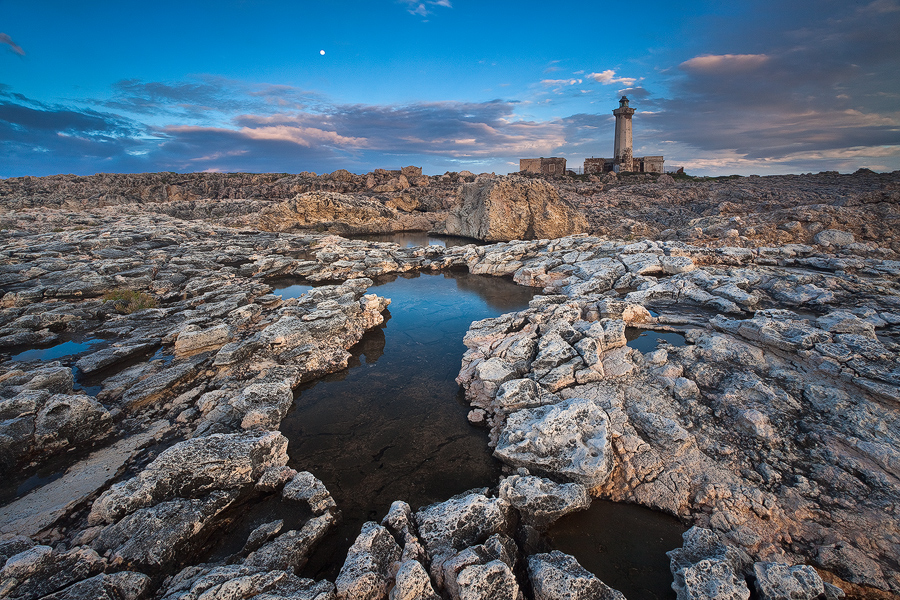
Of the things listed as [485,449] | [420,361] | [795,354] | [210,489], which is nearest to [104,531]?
[210,489]

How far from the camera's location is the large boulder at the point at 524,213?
23.1m

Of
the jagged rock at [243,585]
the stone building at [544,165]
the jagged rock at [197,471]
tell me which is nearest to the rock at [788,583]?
the jagged rock at [243,585]

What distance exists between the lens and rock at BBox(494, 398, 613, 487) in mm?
4879

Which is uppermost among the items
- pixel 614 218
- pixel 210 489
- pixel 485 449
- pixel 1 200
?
pixel 1 200

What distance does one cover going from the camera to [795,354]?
21.7 feet

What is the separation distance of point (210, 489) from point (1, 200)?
50.5 metres

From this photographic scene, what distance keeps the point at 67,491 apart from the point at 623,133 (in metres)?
66.3

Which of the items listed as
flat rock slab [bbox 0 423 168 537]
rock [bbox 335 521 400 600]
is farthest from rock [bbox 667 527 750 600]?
flat rock slab [bbox 0 423 168 537]

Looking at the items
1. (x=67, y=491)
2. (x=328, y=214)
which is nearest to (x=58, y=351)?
(x=67, y=491)

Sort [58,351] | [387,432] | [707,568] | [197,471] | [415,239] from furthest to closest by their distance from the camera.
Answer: [415,239] → [58,351] → [387,432] → [197,471] → [707,568]

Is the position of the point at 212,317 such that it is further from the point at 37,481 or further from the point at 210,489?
the point at 210,489

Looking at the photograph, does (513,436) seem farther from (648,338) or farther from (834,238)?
(834,238)

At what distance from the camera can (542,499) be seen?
4543 millimetres

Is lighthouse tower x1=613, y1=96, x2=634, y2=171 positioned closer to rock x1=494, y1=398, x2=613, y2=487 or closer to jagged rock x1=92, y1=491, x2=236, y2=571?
rock x1=494, y1=398, x2=613, y2=487
